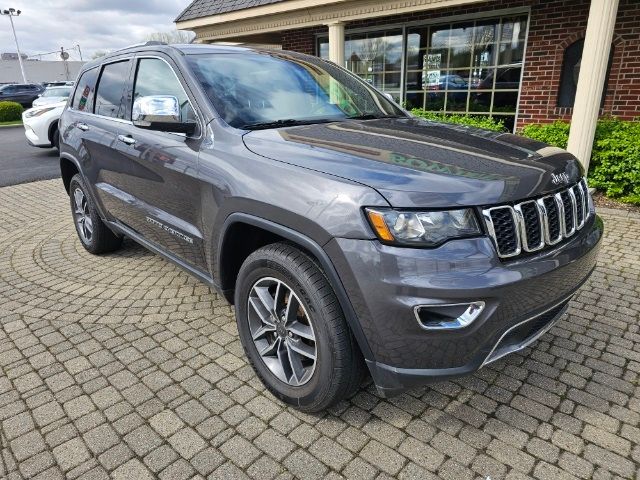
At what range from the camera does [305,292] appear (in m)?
2.13

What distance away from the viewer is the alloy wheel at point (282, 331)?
7.64ft

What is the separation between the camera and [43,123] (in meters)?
11.6

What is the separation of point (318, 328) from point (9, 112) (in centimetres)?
2768

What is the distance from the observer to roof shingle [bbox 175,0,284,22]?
9.77 m

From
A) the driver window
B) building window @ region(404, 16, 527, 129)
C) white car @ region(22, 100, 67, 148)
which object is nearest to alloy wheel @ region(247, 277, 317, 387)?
the driver window

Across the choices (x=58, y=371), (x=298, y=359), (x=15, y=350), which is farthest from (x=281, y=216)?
(x=15, y=350)

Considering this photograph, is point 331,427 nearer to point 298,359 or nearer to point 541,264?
A: point 298,359

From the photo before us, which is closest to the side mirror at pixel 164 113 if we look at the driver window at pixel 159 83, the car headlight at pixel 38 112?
the driver window at pixel 159 83

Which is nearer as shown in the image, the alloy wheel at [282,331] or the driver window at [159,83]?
the alloy wheel at [282,331]

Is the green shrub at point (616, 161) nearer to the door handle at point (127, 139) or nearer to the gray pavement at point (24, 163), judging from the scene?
the door handle at point (127, 139)

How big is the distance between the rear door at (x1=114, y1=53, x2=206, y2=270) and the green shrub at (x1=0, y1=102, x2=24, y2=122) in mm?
25180

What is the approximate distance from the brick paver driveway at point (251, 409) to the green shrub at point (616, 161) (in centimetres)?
294

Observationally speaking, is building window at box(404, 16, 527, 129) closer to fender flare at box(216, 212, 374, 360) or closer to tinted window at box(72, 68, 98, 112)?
tinted window at box(72, 68, 98, 112)

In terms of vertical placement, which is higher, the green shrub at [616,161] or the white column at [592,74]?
the white column at [592,74]
